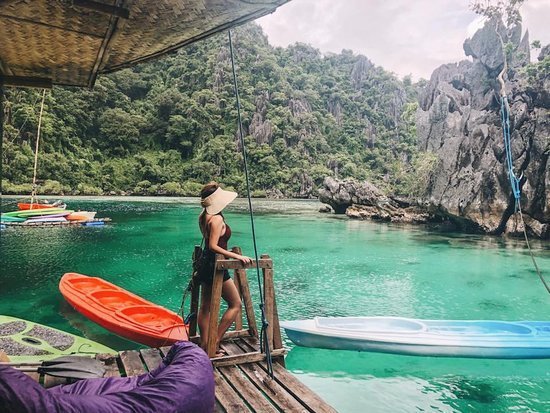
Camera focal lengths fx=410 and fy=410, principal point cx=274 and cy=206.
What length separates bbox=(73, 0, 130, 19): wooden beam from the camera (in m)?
2.17

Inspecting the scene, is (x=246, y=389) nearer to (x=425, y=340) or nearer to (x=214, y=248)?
(x=214, y=248)

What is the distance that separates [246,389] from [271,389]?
0.18 meters

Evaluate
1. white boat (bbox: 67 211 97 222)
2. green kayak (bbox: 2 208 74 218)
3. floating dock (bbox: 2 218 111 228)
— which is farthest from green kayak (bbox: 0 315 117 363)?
green kayak (bbox: 2 208 74 218)

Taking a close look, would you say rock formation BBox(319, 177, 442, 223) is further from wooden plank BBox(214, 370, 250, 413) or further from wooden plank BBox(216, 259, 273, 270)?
wooden plank BBox(214, 370, 250, 413)

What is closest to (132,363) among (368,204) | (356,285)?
(356,285)

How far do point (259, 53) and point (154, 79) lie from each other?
23.8 meters

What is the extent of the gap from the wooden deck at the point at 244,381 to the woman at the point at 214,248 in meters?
0.24

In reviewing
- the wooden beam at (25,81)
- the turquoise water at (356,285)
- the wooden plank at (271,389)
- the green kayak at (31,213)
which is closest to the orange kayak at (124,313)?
the turquoise water at (356,285)

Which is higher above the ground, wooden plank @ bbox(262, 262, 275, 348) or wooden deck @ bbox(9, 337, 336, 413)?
wooden plank @ bbox(262, 262, 275, 348)

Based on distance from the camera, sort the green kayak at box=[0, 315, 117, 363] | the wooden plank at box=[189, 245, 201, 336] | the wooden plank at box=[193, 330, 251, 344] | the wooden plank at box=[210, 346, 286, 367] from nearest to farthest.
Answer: the wooden plank at box=[210, 346, 286, 367]
the wooden plank at box=[189, 245, 201, 336]
the wooden plank at box=[193, 330, 251, 344]
the green kayak at box=[0, 315, 117, 363]

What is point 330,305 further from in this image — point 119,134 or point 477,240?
point 119,134

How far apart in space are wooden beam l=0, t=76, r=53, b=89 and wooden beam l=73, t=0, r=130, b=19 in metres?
1.56

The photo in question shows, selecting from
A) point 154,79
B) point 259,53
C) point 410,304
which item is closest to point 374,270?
point 410,304

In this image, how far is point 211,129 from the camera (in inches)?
2467
